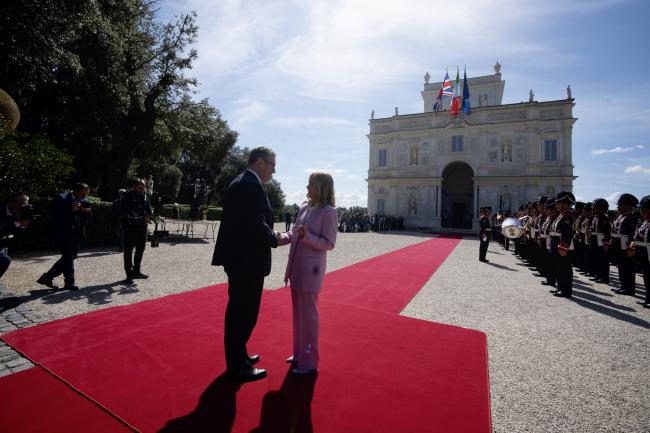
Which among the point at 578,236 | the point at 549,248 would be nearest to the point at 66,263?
the point at 549,248

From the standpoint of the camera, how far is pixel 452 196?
4066 cm

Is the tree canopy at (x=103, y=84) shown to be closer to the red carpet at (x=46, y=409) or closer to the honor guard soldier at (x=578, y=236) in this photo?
the red carpet at (x=46, y=409)

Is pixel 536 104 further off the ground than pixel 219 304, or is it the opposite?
pixel 536 104

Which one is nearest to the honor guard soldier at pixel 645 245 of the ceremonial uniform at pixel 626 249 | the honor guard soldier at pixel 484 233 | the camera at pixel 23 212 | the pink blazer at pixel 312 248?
the ceremonial uniform at pixel 626 249

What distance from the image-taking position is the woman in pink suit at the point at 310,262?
3324 mm

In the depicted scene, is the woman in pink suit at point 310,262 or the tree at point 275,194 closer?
the woman in pink suit at point 310,262

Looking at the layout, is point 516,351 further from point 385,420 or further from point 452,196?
point 452,196

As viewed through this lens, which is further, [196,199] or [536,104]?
[536,104]

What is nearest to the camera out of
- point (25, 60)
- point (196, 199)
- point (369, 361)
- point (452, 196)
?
point (369, 361)

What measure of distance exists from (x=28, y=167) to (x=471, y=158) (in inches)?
1489

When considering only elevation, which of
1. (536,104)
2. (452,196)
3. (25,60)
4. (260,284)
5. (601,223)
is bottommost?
(260,284)

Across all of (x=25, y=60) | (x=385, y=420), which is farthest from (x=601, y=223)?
(x=25, y=60)

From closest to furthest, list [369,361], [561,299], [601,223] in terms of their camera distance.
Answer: [369,361] → [561,299] → [601,223]

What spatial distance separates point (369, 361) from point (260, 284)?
1553mm
